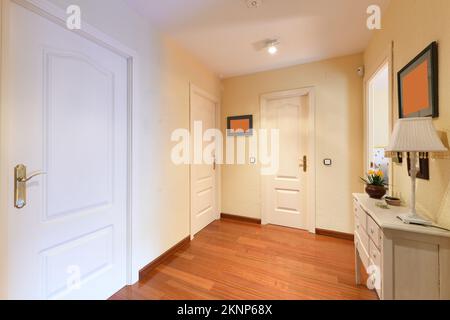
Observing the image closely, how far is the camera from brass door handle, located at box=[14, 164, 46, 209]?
1.04 metres

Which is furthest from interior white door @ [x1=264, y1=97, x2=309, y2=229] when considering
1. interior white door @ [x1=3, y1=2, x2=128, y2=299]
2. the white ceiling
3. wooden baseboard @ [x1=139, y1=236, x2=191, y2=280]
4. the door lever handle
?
the door lever handle

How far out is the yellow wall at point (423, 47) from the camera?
1007 millimetres

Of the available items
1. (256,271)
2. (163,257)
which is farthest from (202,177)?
(256,271)

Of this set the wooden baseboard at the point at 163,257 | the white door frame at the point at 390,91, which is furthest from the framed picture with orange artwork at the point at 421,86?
the wooden baseboard at the point at 163,257

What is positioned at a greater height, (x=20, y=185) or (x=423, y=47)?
(x=423, y=47)

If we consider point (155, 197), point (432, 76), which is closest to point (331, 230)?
point (432, 76)

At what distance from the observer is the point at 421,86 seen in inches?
47.2

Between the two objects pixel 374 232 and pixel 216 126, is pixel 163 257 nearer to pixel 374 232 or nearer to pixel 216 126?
pixel 374 232

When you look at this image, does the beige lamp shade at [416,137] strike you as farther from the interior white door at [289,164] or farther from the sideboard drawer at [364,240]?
the interior white door at [289,164]

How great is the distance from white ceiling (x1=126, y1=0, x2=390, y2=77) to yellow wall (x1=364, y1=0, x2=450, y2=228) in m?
0.35

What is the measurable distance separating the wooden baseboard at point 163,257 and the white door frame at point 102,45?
0.31 ft

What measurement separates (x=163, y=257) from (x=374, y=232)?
1912 millimetres
